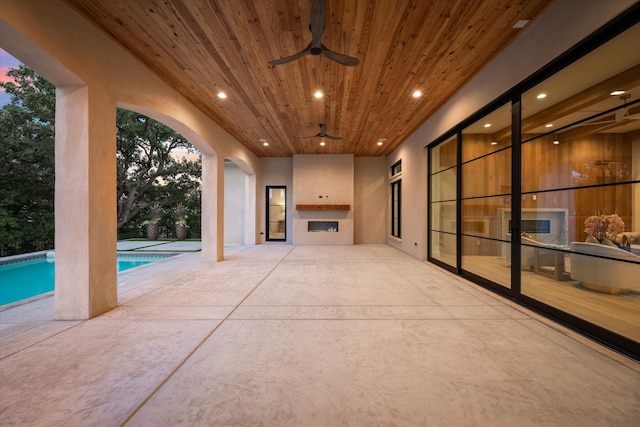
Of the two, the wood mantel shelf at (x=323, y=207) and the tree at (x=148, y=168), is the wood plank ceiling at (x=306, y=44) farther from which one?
the tree at (x=148, y=168)

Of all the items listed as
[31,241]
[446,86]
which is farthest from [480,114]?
[31,241]

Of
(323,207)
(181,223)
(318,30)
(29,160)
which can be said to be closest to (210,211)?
(323,207)

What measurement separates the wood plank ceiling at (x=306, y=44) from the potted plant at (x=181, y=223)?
779cm

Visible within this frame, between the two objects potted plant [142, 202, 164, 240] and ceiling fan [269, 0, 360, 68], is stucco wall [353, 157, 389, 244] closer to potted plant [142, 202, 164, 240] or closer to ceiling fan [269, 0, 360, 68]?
ceiling fan [269, 0, 360, 68]

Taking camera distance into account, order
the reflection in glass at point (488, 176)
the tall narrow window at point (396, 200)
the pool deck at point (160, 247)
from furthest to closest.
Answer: the pool deck at point (160, 247), the tall narrow window at point (396, 200), the reflection in glass at point (488, 176)

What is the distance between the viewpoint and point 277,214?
368 inches

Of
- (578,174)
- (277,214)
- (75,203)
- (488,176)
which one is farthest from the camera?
(277,214)

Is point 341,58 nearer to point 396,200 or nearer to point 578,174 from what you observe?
point 578,174

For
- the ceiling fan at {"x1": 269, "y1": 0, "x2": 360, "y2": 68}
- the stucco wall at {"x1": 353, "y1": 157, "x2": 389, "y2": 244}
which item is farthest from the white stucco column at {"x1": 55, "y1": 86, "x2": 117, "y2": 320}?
the stucco wall at {"x1": 353, "y1": 157, "x2": 389, "y2": 244}

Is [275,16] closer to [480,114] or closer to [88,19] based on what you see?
[88,19]

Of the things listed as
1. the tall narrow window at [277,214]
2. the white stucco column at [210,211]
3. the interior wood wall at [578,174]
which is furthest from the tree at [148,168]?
the interior wood wall at [578,174]

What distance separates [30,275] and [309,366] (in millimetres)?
7482

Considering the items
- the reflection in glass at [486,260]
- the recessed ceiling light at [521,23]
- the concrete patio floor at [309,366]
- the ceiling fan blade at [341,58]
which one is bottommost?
the concrete patio floor at [309,366]

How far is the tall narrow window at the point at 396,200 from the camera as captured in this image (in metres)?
7.88
